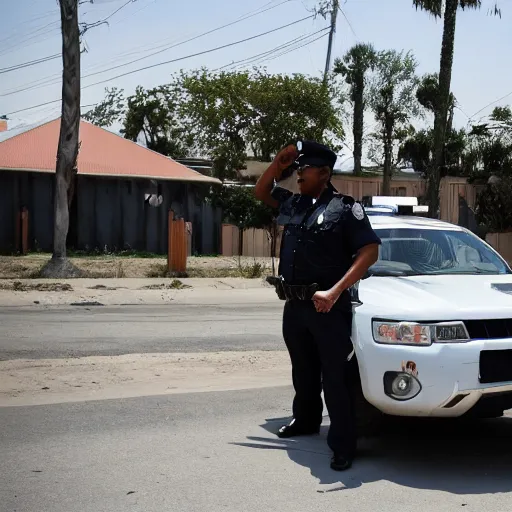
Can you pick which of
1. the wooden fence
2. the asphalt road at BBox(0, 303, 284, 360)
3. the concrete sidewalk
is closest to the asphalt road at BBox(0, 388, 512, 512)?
the asphalt road at BBox(0, 303, 284, 360)

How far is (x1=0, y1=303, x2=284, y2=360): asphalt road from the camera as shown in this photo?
10.3 meters

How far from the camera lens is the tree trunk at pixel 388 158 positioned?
37.4 meters

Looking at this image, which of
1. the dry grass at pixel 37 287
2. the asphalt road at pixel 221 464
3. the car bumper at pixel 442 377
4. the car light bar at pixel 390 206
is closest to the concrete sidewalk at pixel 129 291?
the dry grass at pixel 37 287

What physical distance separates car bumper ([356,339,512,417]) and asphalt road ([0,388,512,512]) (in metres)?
0.42

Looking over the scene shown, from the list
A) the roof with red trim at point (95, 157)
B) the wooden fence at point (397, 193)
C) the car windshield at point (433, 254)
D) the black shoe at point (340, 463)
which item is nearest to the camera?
the black shoe at point (340, 463)

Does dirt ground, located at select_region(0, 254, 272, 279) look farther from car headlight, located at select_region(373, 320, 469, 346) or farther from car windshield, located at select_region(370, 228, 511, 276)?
car headlight, located at select_region(373, 320, 469, 346)

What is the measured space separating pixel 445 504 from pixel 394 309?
46.4 inches

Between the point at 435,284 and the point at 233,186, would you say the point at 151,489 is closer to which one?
the point at 435,284

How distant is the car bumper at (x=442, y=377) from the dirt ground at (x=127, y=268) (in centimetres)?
1464

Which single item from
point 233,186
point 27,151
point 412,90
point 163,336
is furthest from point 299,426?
point 412,90

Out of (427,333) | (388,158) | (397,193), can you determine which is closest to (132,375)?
(427,333)

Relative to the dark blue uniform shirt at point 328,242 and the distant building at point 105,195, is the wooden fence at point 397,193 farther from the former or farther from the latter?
the dark blue uniform shirt at point 328,242

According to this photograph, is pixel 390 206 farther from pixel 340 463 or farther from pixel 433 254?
pixel 340 463

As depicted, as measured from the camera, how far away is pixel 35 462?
18.3 ft
